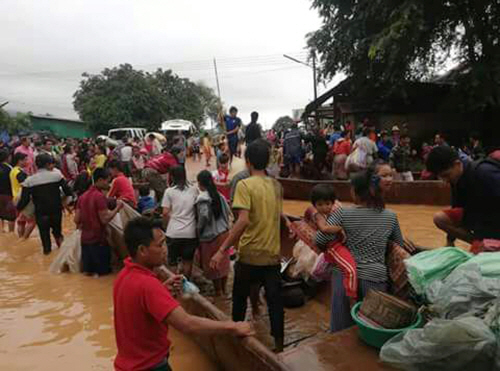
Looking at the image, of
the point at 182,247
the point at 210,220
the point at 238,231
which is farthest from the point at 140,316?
the point at 182,247

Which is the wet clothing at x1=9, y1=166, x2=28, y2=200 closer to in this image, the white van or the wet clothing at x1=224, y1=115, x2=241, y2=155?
the wet clothing at x1=224, y1=115, x2=241, y2=155

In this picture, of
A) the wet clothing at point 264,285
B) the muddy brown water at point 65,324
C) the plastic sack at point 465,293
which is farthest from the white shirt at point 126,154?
the plastic sack at point 465,293

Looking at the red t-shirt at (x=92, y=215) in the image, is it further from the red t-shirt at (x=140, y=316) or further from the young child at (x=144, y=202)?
the red t-shirt at (x=140, y=316)

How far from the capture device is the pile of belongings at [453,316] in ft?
6.79

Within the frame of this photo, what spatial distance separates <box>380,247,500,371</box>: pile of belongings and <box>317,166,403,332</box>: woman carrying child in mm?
332

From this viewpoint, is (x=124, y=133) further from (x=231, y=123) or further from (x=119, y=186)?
(x=119, y=186)

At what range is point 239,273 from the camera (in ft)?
11.9

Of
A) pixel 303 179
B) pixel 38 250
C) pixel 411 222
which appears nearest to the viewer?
pixel 38 250

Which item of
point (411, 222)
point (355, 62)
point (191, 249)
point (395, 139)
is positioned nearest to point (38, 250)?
point (191, 249)

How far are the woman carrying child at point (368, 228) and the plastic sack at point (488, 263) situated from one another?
633mm

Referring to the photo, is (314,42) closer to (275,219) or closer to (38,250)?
(38,250)

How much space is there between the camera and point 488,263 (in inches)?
94.0

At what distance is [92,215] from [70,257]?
1.05 meters

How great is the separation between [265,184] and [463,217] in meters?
1.64
